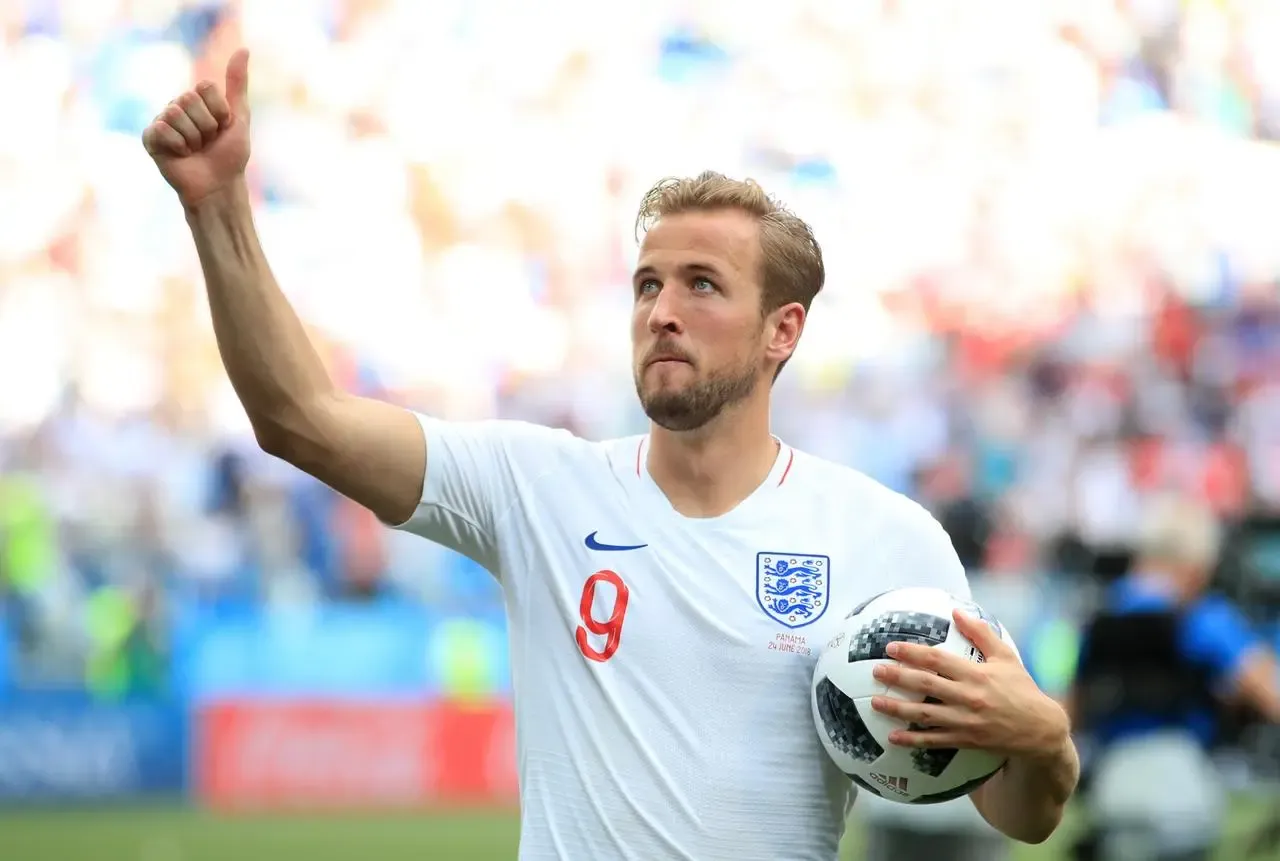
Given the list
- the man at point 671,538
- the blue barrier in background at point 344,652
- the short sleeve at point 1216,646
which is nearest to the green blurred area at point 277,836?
the blue barrier in background at point 344,652

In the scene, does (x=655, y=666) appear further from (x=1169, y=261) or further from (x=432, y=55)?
(x=432, y=55)

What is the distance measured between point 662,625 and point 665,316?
0.61 m

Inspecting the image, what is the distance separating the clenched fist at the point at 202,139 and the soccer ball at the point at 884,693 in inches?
56.3

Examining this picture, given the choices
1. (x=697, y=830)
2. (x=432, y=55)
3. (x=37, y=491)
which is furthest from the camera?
(x=432, y=55)

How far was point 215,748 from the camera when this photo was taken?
14.1m

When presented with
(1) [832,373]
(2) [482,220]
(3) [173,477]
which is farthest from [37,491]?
(1) [832,373]

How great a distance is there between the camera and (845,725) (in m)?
3.22

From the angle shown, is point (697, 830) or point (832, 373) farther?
point (832, 373)

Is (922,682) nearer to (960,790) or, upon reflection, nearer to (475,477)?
(960,790)

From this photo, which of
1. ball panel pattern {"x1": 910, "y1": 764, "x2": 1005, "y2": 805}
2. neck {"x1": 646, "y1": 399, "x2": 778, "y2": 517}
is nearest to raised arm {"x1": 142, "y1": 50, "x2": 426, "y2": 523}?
neck {"x1": 646, "y1": 399, "x2": 778, "y2": 517}

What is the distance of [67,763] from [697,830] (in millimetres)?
11751

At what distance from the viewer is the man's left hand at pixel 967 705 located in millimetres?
3078

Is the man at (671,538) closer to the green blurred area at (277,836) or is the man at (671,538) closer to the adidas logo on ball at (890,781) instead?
the adidas logo on ball at (890,781)

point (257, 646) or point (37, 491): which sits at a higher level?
point (37, 491)
